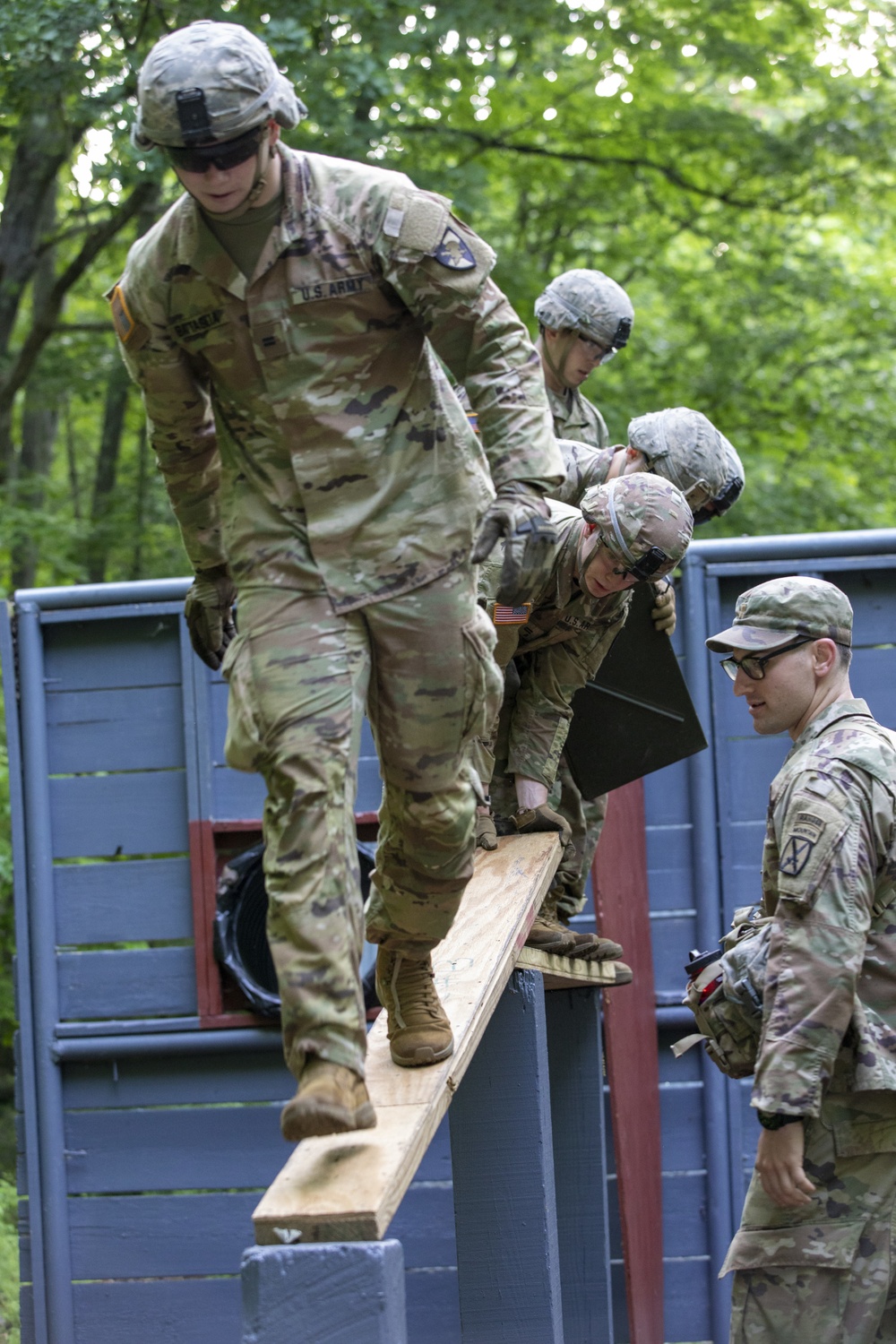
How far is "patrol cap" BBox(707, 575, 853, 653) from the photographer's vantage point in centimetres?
385

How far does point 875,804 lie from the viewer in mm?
3533

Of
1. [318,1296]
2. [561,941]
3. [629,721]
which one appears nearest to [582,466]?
[629,721]

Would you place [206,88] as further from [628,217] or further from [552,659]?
[628,217]

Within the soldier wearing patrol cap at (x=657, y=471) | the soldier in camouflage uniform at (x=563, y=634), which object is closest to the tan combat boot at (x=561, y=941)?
the soldier in camouflage uniform at (x=563, y=634)

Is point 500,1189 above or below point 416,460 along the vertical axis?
below

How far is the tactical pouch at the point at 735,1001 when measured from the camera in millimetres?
3832

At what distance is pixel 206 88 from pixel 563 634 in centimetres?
243

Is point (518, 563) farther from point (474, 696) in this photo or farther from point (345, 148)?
point (345, 148)

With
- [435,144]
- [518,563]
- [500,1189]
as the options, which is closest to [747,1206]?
[500,1189]

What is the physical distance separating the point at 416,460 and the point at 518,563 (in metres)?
0.31

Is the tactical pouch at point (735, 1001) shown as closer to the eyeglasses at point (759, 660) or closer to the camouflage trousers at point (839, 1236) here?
the camouflage trousers at point (839, 1236)

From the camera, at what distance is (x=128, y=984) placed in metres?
6.41

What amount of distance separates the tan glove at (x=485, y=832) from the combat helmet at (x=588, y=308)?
5.25ft

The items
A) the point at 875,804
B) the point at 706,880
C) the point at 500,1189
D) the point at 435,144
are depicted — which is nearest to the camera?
the point at 875,804
